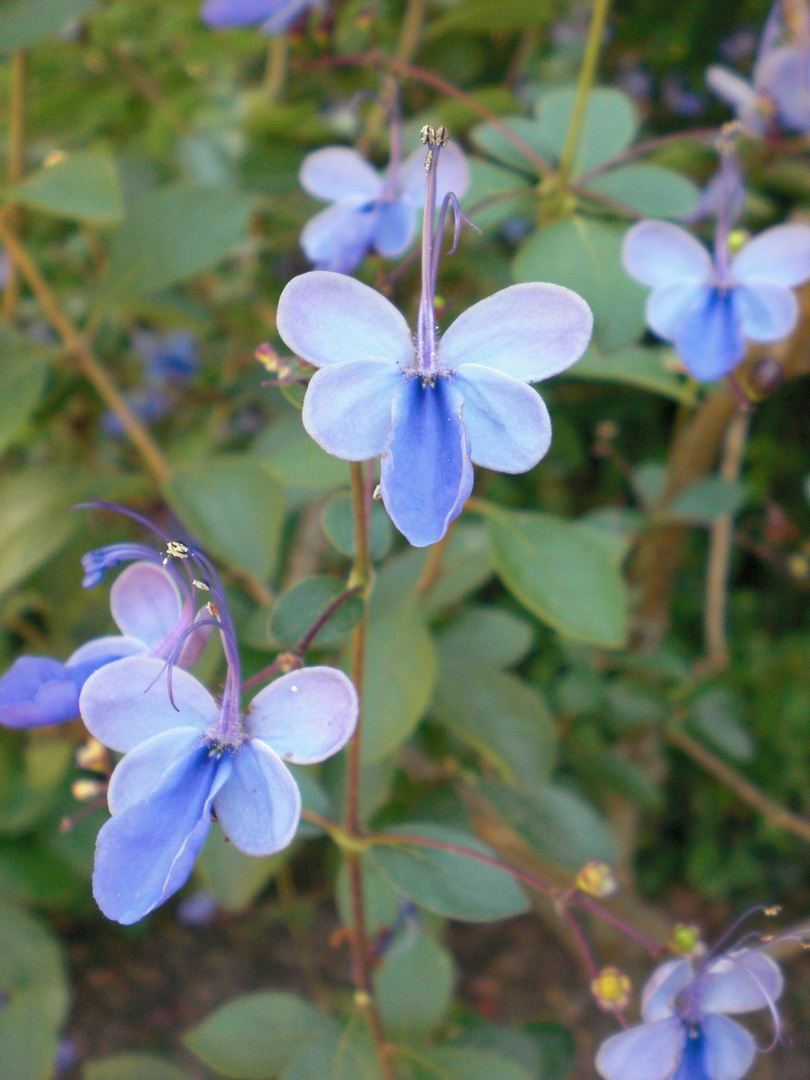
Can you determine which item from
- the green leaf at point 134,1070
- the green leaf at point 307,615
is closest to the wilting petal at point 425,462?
the green leaf at point 307,615

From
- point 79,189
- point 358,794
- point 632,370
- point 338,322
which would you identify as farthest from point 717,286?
point 79,189

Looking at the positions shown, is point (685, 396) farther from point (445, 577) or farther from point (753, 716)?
point (753, 716)

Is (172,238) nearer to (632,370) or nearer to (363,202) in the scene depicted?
(363,202)

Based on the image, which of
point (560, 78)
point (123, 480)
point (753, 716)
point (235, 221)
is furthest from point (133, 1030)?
point (560, 78)

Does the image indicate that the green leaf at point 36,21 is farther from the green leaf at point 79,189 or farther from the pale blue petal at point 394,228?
the pale blue petal at point 394,228

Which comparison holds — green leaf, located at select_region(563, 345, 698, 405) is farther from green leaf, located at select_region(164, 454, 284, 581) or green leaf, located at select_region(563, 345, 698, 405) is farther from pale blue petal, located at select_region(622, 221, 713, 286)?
green leaf, located at select_region(164, 454, 284, 581)

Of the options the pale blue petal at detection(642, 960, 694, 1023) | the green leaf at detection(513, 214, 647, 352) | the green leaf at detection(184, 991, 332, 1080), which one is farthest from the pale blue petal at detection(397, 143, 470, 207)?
the green leaf at detection(184, 991, 332, 1080)
